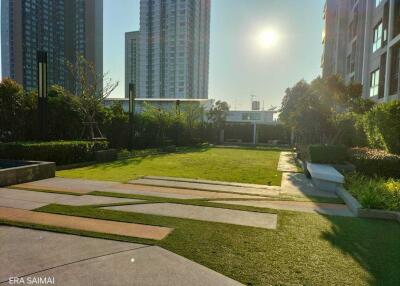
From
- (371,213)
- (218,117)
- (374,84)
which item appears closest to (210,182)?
(371,213)

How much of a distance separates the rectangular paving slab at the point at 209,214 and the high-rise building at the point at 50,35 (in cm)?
1714

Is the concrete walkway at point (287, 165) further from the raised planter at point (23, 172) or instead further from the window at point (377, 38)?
the window at point (377, 38)

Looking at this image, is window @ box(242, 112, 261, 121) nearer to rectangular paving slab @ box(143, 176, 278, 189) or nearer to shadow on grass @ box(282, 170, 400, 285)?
rectangular paving slab @ box(143, 176, 278, 189)

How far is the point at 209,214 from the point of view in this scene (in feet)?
19.3

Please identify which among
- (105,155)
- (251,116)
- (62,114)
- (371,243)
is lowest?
(371,243)

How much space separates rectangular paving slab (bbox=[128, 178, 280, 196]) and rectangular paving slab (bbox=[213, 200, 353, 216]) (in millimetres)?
1043

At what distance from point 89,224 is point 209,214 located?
80.5 inches

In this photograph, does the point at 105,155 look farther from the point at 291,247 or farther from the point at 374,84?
the point at 374,84

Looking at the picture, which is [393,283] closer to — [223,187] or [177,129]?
[223,187]

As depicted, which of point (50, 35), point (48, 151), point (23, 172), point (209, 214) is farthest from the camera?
point (50, 35)

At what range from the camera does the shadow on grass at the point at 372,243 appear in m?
3.63

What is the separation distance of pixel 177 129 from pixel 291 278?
22.6 metres

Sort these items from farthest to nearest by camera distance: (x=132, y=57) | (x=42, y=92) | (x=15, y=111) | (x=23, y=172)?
(x=132, y=57), (x=15, y=111), (x=42, y=92), (x=23, y=172)

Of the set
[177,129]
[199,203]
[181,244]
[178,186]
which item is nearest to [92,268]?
[181,244]
